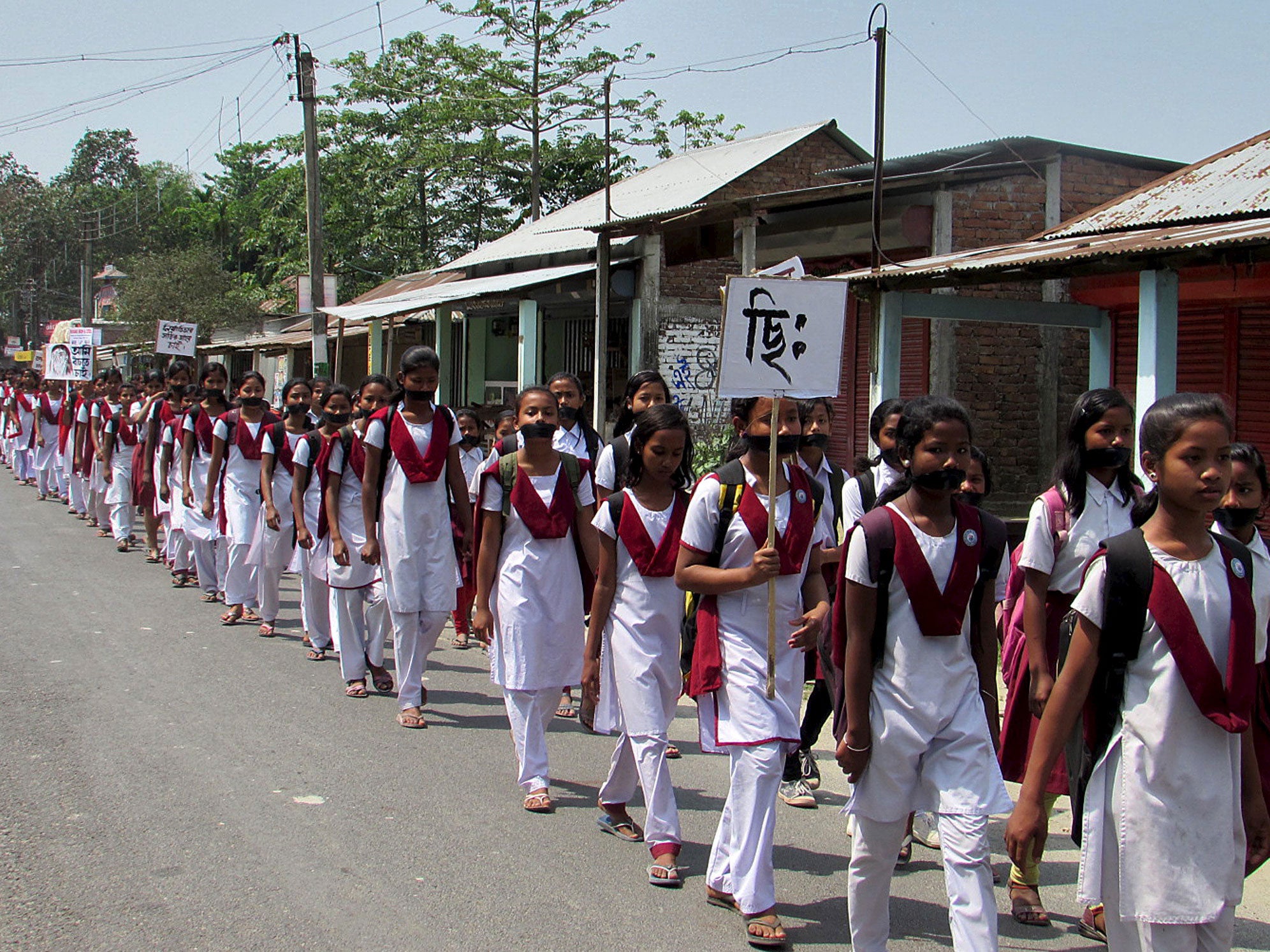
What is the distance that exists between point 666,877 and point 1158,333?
5.98m

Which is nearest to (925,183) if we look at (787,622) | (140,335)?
(787,622)

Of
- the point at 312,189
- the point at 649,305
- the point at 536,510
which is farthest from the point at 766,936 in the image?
the point at 312,189

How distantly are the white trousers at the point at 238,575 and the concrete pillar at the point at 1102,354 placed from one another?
8.25m

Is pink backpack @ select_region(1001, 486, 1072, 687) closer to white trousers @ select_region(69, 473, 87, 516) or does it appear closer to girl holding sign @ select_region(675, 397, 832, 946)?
girl holding sign @ select_region(675, 397, 832, 946)

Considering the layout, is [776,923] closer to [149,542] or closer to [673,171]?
[149,542]

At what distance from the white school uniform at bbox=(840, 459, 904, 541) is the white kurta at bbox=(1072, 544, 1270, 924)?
227 centimetres

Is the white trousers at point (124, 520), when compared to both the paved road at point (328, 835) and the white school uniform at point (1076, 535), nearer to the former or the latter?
the paved road at point (328, 835)

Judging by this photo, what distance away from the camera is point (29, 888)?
4.30 metres

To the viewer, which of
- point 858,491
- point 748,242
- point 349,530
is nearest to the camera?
point 858,491

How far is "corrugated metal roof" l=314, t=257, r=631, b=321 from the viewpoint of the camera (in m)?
17.4

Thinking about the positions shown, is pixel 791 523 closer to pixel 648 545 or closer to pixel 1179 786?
pixel 648 545

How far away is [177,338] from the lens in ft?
64.2

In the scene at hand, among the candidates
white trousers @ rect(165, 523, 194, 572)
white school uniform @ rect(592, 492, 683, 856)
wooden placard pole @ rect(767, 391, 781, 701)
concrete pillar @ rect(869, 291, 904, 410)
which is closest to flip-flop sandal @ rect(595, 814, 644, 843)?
white school uniform @ rect(592, 492, 683, 856)

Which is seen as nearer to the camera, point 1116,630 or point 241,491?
point 1116,630
